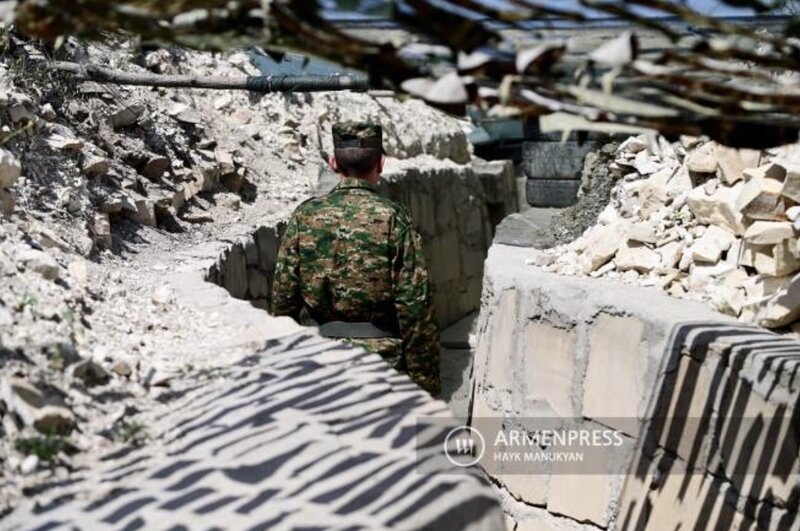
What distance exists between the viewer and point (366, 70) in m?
2.61

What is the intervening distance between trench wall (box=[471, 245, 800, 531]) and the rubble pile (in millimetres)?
146

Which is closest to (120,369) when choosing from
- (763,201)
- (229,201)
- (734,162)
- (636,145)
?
(763,201)

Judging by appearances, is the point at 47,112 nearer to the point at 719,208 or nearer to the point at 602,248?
the point at 602,248

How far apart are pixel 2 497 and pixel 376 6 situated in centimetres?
135

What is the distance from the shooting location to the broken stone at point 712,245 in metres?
4.31

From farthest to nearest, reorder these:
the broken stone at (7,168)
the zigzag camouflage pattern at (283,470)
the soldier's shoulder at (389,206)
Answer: the soldier's shoulder at (389,206) → the broken stone at (7,168) → the zigzag camouflage pattern at (283,470)

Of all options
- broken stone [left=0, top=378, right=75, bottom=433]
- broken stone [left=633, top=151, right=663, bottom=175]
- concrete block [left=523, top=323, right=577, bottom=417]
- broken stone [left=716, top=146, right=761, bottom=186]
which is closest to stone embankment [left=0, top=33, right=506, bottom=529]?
broken stone [left=0, top=378, right=75, bottom=433]

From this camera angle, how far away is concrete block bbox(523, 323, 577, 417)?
4457 millimetres

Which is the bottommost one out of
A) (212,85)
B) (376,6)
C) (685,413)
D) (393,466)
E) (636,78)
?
(685,413)

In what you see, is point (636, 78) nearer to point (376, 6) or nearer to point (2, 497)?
point (376, 6)

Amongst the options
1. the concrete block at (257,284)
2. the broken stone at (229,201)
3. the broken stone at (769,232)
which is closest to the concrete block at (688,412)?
the broken stone at (769,232)

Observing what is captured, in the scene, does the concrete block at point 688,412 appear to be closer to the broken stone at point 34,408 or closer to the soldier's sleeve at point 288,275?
the soldier's sleeve at point 288,275

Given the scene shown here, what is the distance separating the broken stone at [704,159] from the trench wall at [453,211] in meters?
3.85

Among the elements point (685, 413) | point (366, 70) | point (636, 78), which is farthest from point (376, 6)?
point (685, 413)
